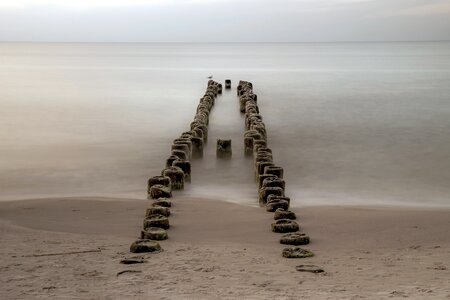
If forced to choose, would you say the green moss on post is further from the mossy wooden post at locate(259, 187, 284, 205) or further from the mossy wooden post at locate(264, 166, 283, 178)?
the mossy wooden post at locate(264, 166, 283, 178)

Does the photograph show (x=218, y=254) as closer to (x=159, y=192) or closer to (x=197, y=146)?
(x=159, y=192)

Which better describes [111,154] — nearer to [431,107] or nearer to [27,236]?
[27,236]

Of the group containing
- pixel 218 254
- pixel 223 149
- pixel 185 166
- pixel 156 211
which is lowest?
pixel 218 254

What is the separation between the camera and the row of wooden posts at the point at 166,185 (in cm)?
607

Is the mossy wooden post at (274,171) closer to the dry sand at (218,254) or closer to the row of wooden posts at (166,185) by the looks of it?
the dry sand at (218,254)

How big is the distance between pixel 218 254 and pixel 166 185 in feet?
9.45

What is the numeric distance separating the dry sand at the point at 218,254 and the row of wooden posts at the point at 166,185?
12cm

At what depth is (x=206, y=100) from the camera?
20.2 m

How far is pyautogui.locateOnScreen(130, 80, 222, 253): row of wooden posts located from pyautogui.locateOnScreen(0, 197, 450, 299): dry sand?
0.12 m

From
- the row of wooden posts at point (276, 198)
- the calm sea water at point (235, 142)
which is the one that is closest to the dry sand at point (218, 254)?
the row of wooden posts at point (276, 198)

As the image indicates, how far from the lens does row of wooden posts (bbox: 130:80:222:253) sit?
6074 mm

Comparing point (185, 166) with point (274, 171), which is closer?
point (274, 171)

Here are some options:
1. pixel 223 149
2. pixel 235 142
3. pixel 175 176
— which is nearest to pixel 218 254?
pixel 175 176

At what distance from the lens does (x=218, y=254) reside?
5543mm
